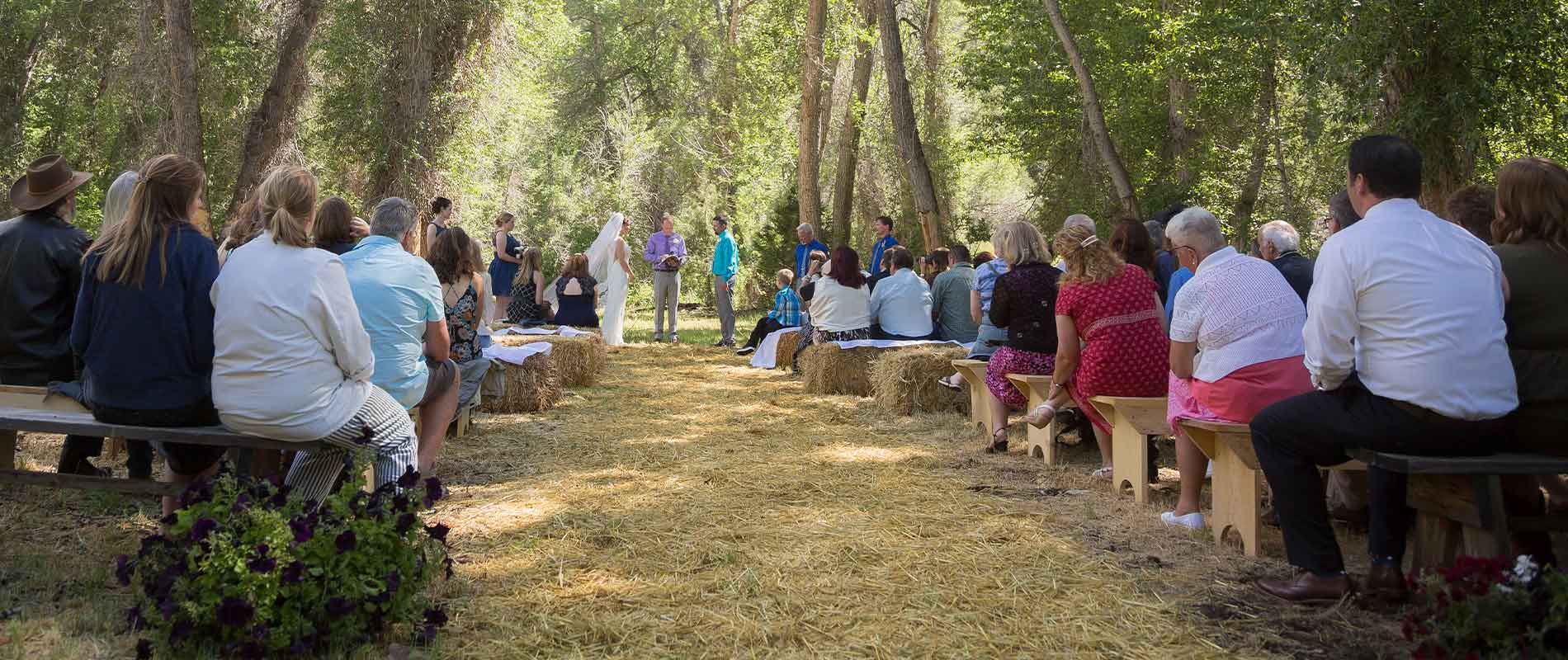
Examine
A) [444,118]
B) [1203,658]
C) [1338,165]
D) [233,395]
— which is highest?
[444,118]

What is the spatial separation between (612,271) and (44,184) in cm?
1105

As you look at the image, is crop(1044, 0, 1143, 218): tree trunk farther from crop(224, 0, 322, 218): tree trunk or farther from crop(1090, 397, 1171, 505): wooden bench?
crop(224, 0, 322, 218): tree trunk

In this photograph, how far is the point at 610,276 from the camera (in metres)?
16.1

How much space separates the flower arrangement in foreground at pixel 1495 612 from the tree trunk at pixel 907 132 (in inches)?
444

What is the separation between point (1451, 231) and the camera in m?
3.89

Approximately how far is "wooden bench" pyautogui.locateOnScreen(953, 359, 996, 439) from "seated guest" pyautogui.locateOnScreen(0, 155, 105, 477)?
521 centimetres

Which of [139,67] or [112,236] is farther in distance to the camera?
[139,67]

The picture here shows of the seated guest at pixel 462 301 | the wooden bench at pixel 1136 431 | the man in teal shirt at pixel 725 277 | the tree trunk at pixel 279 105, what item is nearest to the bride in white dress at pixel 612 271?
the man in teal shirt at pixel 725 277

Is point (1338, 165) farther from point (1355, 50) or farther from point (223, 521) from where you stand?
point (223, 521)

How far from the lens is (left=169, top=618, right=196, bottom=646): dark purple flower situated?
11.0 feet

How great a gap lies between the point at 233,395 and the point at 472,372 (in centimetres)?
317

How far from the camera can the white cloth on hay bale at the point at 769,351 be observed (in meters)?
13.5

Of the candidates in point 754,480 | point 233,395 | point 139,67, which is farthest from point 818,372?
point 139,67

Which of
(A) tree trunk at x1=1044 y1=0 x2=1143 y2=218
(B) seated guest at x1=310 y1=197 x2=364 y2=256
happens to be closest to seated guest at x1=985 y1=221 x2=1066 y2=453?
(B) seated guest at x1=310 y1=197 x2=364 y2=256
